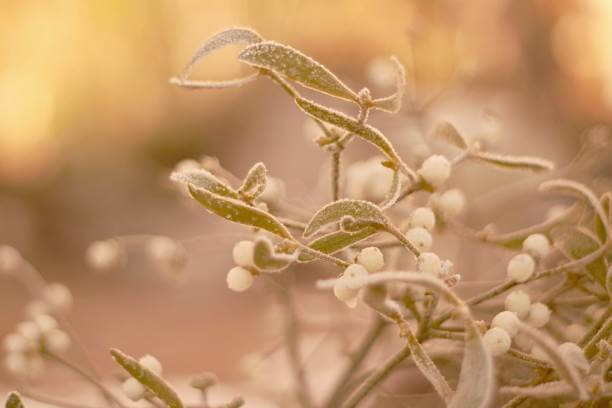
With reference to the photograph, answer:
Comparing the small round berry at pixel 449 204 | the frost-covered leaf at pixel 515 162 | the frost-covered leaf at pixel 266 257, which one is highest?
the frost-covered leaf at pixel 515 162

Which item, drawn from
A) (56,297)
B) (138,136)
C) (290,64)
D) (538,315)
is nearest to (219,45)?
(290,64)

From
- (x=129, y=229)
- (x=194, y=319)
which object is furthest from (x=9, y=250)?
(x=129, y=229)

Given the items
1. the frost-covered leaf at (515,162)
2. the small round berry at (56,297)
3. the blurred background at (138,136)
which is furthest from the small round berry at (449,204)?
the blurred background at (138,136)

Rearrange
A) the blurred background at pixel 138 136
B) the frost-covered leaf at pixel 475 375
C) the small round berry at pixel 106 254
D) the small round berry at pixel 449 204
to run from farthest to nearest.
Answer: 1. the blurred background at pixel 138 136
2. the small round berry at pixel 106 254
3. the small round berry at pixel 449 204
4. the frost-covered leaf at pixel 475 375

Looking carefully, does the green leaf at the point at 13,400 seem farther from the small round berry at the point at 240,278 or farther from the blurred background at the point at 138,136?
the blurred background at the point at 138,136

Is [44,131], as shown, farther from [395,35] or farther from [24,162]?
[395,35]

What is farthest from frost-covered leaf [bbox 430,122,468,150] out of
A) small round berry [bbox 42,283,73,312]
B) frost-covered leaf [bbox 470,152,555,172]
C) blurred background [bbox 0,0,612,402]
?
blurred background [bbox 0,0,612,402]
